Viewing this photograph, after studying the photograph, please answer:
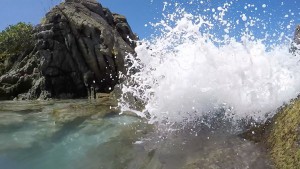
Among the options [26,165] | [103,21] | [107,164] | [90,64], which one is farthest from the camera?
[103,21]

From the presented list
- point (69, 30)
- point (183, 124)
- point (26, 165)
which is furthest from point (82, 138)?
point (69, 30)

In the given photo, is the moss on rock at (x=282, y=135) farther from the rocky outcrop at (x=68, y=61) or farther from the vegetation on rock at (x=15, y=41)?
the vegetation on rock at (x=15, y=41)

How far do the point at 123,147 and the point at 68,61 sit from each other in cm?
2477

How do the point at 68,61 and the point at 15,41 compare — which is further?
the point at 15,41

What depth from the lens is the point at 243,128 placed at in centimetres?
646

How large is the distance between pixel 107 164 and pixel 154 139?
151 centimetres

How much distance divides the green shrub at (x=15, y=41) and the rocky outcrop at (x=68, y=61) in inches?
225

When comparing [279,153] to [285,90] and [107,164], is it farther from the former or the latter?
[107,164]

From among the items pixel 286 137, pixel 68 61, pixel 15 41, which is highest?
pixel 15 41

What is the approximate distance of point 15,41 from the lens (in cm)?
3797

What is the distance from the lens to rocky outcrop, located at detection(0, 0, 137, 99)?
2888 centimetres

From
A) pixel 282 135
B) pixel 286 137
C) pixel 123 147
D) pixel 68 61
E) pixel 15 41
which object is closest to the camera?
pixel 286 137

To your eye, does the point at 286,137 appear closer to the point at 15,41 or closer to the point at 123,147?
the point at 123,147

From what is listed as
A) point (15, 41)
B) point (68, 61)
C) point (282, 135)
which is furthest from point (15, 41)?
point (282, 135)
